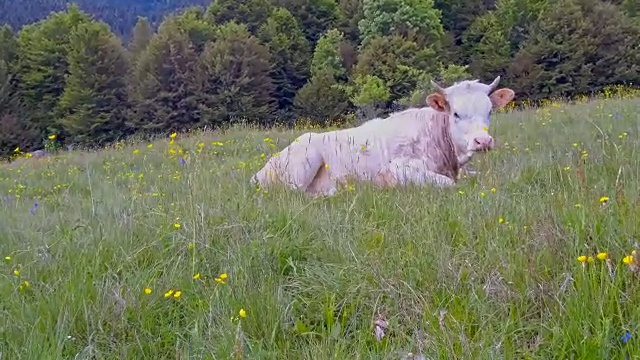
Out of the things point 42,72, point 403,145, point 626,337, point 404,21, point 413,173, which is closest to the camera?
point 626,337

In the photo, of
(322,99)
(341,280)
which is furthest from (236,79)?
(341,280)

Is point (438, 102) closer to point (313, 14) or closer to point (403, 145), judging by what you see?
point (403, 145)

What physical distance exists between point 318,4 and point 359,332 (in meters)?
55.4

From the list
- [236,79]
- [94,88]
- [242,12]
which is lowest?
[94,88]

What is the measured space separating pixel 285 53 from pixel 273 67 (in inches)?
99.8

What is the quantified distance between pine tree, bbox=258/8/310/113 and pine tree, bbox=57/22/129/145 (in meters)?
12.0

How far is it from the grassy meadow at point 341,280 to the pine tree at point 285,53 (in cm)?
4292

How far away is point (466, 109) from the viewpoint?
5672mm

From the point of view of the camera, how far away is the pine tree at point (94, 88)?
133 feet

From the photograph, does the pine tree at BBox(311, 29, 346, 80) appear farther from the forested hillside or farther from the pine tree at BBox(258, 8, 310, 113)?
the pine tree at BBox(258, 8, 310, 113)

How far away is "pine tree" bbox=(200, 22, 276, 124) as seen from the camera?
41281 millimetres

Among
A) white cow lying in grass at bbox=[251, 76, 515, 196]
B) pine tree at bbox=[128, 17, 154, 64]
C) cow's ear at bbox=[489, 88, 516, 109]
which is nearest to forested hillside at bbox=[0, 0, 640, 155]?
pine tree at bbox=[128, 17, 154, 64]

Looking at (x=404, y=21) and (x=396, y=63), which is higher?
(x=404, y=21)

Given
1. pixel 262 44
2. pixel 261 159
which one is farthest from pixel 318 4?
pixel 261 159
